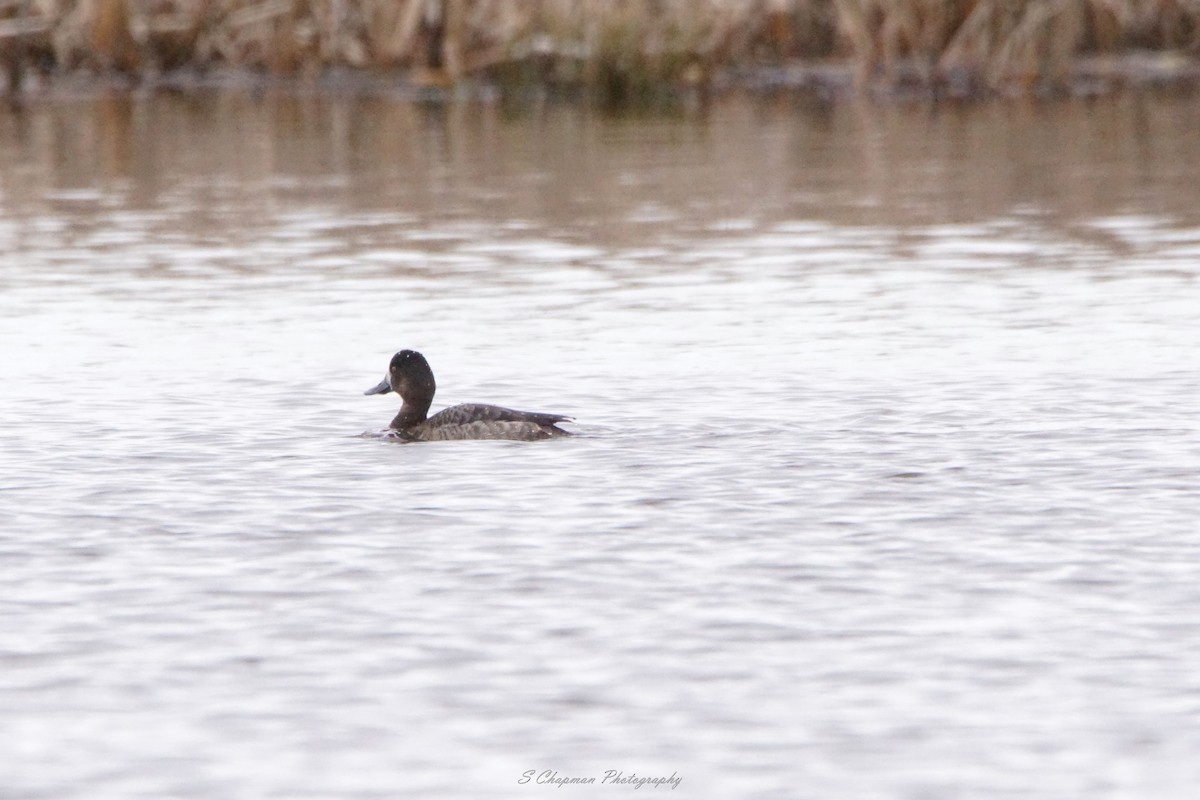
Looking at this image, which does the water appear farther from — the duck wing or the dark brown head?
the dark brown head

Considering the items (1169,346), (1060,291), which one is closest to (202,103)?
(1060,291)

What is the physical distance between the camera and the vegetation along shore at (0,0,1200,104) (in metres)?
31.4

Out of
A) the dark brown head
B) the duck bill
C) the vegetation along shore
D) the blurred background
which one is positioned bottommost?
the blurred background

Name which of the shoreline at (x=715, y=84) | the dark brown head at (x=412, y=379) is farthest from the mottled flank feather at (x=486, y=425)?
the shoreline at (x=715, y=84)

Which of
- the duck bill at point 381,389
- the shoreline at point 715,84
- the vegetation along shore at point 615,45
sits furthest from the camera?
the shoreline at point 715,84

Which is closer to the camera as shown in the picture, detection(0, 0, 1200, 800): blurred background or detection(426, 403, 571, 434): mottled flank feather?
detection(0, 0, 1200, 800): blurred background

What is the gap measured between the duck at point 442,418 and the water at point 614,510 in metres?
0.08

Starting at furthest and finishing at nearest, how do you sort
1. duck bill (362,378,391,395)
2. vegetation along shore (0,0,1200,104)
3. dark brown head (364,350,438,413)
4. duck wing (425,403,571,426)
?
1. vegetation along shore (0,0,1200,104)
2. duck bill (362,378,391,395)
3. dark brown head (364,350,438,413)
4. duck wing (425,403,571,426)

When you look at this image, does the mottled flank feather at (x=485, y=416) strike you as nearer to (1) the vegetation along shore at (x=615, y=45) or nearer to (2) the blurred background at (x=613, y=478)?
(2) the blurred background at (x=613, y=478)

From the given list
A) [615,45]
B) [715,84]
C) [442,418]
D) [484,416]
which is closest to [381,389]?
[442,418]

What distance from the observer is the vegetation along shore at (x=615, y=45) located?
31.4 metres

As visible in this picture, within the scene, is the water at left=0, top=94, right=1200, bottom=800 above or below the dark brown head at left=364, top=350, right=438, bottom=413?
below

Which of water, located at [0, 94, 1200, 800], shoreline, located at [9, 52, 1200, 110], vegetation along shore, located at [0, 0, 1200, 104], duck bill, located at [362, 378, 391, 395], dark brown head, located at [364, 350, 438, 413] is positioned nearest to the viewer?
water, located at [0, 94, 1200, 800]

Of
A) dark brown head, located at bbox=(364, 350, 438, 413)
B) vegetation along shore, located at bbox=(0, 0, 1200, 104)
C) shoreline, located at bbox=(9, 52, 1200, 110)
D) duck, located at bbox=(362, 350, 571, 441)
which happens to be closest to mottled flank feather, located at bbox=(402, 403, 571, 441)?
duck, located at bbox=(362, 350, 571, 441)
